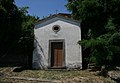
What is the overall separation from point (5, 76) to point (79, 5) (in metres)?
8.14

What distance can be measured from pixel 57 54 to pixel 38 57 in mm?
1553

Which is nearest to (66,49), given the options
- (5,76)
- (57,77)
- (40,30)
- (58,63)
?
(58,63)

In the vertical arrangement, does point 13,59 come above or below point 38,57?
below

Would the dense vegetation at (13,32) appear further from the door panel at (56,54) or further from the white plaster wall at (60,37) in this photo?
the door panel at (56,54)

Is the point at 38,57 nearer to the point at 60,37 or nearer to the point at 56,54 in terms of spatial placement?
the point at 56,54

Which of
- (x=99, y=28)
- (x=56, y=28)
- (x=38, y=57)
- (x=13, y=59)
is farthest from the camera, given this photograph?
(x=13, y=59)

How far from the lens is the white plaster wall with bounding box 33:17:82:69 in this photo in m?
18.6

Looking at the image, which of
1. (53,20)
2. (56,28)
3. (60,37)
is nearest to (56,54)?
(60,37)

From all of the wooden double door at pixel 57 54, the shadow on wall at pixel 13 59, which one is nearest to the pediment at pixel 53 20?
the wooden double door at pixel 57 54

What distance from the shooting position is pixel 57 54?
19016 millimetres

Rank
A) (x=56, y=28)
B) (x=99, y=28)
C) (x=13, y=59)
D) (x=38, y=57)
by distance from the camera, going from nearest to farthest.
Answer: (x=99, y=28)
(x=38, y=57)
(x=56, y=28)
(x=13, y=59)

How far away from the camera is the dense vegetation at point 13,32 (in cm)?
1958

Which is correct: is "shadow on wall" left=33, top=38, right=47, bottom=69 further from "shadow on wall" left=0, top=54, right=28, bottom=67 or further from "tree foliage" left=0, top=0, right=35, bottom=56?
"shadow on wall" left=0, top=54, right=28, bottom=67

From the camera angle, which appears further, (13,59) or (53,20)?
(13,59)
